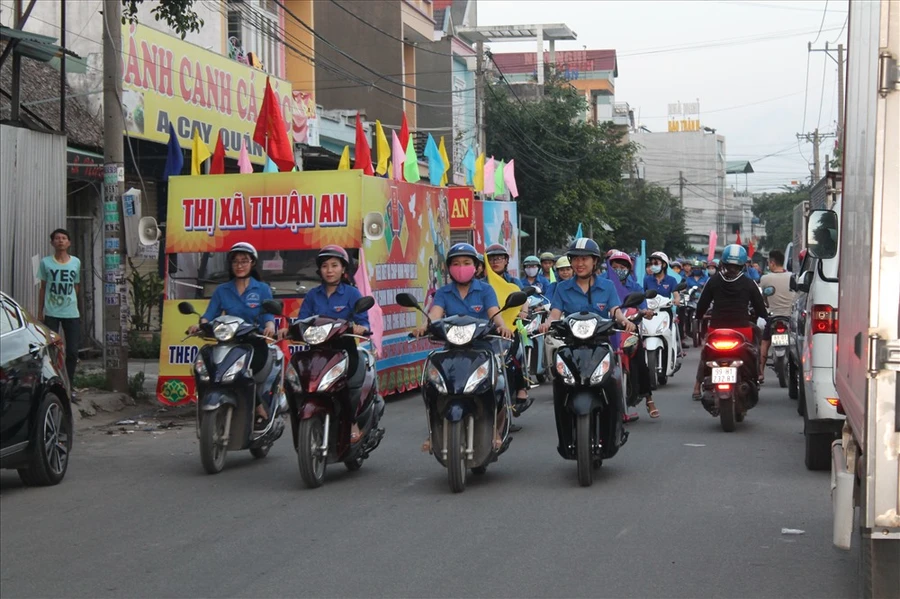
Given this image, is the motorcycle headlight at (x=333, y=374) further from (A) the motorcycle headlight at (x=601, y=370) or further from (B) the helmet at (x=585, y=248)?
(B) the helmet at (x=585, y=248)

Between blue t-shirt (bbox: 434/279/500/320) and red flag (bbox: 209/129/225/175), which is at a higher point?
red flag (bbox: 209/129/225/175)

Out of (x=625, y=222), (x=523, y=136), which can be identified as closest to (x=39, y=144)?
(x=523, y=136)

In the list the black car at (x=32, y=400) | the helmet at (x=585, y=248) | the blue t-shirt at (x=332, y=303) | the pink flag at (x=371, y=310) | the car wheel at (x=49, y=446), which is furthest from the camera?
the pink flag at (x=371, y=310)

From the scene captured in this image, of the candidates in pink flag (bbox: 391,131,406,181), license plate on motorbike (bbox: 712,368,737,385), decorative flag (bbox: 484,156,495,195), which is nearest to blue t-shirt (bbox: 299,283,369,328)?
license plate on motorbike (bbox: 712,368,737,385)

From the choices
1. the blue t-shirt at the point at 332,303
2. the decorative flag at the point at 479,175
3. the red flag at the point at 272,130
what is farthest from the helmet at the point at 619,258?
the decorative flag at the point at 479,175

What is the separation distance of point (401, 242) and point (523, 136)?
90.5 ft

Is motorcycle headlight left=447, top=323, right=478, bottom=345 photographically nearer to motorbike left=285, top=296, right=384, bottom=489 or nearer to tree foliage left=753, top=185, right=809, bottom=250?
motorbike left=285, top=296, right=384, bottom=489

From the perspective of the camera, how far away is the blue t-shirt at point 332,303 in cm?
957

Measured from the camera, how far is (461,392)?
28.2 feet

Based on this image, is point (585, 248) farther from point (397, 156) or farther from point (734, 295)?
point (397, 156)

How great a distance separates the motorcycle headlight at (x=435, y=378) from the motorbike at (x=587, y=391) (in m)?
0.92

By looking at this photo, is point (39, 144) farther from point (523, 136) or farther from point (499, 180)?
point (523, 136)

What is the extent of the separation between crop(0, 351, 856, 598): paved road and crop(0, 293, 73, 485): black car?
0.24 metres

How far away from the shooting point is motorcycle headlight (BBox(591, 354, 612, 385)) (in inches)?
352
